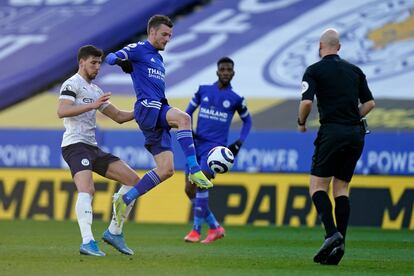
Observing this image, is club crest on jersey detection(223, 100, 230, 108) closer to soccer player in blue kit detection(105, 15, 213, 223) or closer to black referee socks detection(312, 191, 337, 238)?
soccer player in blue kit detection(105, 15, 213, 223)

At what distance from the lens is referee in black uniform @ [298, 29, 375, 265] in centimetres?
1016

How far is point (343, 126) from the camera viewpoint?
33.5 ft

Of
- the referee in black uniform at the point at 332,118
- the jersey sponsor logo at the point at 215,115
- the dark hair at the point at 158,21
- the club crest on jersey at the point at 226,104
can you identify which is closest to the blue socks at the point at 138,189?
the dark hair at the point at 158,21

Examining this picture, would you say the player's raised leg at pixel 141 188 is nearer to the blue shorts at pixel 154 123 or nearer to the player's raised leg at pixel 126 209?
the player's raised leg at pixel 126 209

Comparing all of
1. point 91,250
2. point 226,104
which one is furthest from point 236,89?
point 91,250

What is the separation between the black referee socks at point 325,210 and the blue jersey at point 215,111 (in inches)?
172

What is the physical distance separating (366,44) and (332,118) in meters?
12.9

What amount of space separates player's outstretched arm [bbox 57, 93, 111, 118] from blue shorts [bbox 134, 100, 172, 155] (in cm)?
69

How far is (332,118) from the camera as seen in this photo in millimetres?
10219

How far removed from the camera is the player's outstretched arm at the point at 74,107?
10.7 meters

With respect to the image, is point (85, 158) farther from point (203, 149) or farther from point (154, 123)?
point (203, 149)

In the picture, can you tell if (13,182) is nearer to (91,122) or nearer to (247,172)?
(247,172)

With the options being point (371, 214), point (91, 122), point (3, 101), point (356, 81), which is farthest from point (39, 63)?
point (356, 81)

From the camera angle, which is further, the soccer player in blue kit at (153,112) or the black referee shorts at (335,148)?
the soccer player in blue kit at (153,112)
